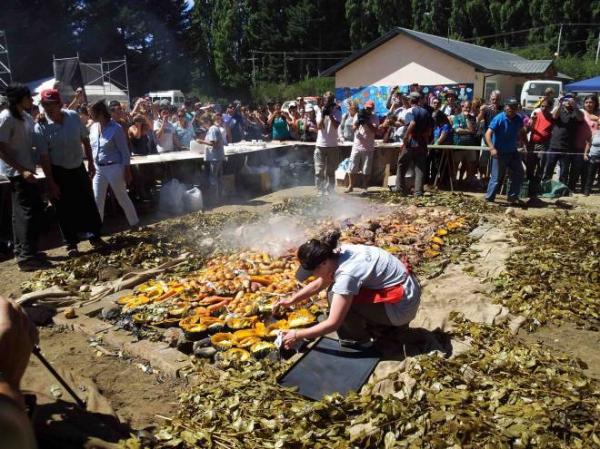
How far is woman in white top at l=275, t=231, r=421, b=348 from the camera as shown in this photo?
3555mm

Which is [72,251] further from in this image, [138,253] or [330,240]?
[330,240]

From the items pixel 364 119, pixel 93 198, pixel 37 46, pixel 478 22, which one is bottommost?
pixel 93 198

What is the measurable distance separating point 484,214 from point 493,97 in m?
3.08

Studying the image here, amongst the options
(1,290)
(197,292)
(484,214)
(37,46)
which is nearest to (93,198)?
(1,290)

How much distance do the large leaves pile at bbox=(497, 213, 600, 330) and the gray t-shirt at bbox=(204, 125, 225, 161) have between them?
5.59 metres

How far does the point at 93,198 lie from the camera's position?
680cm

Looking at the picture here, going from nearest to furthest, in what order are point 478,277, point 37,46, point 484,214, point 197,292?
1. point 197,292
2. point 478,277
3. point 484,214
4. point 37,46

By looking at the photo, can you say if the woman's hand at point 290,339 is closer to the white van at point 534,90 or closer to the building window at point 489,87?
the white van at point 534,90

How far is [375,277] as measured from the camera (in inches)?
147

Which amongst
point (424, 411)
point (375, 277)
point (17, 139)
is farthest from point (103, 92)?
point (424, 411)

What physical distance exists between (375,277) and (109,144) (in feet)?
15.6

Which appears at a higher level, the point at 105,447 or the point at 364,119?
the point at 364,119

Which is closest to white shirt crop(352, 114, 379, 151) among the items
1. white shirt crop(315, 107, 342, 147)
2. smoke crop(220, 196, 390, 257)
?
white shirt crop(315, 107, 342, 147)

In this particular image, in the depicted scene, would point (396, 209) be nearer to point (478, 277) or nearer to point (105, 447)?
point (478, 277)
